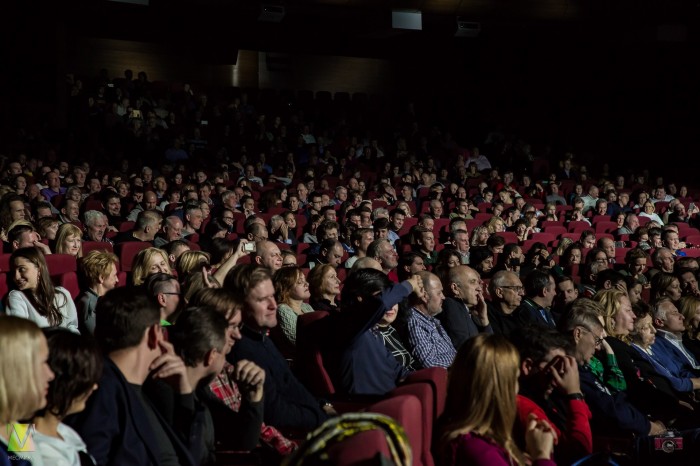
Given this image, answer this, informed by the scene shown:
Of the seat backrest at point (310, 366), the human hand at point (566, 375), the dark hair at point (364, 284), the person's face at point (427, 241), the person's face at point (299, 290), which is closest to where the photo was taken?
the human hand at point (566, 375)

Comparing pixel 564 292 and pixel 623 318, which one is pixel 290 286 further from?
pixel 564 292

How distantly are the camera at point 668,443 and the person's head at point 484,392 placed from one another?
99 cm

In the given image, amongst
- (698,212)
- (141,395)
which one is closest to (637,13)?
(698,212)

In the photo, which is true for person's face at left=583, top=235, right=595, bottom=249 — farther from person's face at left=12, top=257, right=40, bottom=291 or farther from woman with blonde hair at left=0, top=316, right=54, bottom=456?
woman with blonde hair at left=0, top=316, right=54, bottom=456

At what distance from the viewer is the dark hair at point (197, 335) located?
7.24 feet

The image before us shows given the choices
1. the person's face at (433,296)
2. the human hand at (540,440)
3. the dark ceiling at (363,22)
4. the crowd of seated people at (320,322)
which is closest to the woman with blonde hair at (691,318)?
the crowd of seated people at (320,322)

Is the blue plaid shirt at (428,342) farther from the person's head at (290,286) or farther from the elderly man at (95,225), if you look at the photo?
the elderly man at (95,225)

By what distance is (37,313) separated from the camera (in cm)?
360

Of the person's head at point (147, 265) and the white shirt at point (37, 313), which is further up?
the person's head at point (147, 265)

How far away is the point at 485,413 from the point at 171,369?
2.43ft

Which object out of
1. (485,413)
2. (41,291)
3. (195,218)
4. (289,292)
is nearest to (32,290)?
(41,291)

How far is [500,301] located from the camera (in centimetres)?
468

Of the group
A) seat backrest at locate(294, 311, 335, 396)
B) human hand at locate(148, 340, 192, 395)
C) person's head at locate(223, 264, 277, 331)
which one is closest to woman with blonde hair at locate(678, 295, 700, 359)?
seat backrest at locate(294, 311, 335, 396)

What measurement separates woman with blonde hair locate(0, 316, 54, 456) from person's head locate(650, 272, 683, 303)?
456 centimetres
